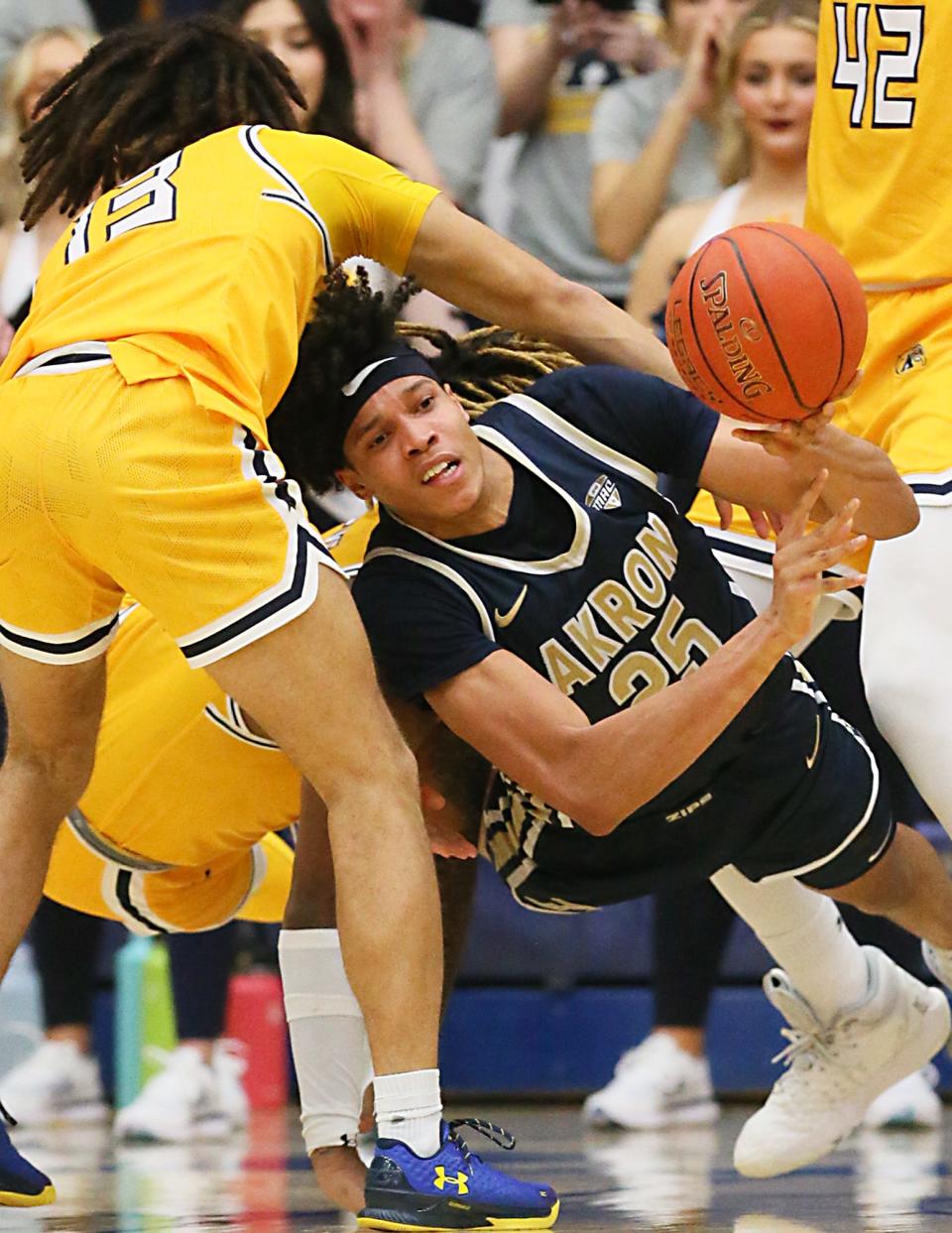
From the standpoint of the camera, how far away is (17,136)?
20.6ft

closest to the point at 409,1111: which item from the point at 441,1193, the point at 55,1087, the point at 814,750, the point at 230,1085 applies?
the point at 441,1193

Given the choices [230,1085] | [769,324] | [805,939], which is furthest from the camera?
[230,1085]

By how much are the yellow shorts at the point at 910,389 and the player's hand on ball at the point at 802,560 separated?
2.05ft

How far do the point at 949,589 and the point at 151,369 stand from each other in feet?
4.53

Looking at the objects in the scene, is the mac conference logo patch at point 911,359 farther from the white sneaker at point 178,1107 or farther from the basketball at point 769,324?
the white sneaker at point 178,1107

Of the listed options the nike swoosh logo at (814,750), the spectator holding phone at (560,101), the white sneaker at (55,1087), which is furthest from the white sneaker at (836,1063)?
the spectator holding phone at (560,101)

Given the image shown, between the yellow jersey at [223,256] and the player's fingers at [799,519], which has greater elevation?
the player's fingers at [799,519]

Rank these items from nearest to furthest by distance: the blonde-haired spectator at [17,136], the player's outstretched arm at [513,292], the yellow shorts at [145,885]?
the player's outstretched arm at [513,292] < the yellow shorts at [145,885] < the blonde-haired spectator at [17,136]

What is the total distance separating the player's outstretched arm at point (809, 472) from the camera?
340 cm

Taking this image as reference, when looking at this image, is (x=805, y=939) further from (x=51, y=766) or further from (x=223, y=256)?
(x=223, y=256)

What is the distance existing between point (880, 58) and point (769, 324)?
0.90 metres

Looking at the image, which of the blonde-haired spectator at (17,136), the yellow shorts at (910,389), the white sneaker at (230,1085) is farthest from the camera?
the blonde-haired spectator at (17,136)

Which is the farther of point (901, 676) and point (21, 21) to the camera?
point (21, 21)

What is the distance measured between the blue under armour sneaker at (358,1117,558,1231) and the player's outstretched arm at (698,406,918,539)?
3.80 feet
